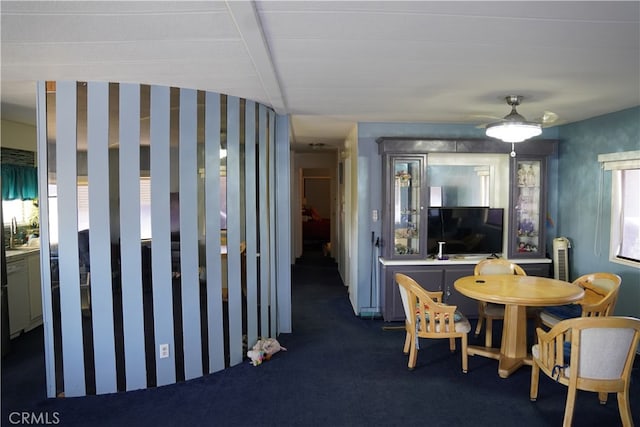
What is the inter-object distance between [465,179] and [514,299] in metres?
2.22

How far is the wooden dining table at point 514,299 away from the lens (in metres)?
2.99

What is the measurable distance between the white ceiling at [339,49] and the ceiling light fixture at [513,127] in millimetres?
191

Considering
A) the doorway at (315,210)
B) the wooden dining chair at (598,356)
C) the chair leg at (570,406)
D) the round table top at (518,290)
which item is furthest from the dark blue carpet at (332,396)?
the doorway at (315,210)

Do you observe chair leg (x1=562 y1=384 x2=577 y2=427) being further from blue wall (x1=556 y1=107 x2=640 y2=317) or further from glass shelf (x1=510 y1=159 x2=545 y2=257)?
glass shelf (x1=510 y1=159 x2=545 y2=257)

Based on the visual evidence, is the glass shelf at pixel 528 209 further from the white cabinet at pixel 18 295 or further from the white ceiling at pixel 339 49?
the white cabinet at pixel 18 295

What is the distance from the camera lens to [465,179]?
4871 millimetres

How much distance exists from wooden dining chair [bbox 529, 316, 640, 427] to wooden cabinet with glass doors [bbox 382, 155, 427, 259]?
6.93ft

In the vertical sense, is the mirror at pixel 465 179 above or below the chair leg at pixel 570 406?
above

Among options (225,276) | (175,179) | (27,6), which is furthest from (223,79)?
(225,276)

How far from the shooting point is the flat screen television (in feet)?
15.2

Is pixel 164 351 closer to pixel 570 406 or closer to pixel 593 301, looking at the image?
pixel 570 406

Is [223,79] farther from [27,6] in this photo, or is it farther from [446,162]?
[446,162]

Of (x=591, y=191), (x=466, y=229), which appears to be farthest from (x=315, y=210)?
(x=591, y=191)

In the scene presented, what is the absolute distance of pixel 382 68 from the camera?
2.51m
